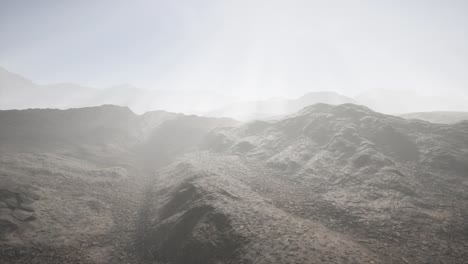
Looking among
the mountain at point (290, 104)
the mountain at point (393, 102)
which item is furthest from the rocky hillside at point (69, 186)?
the mountain at point (393, 102)

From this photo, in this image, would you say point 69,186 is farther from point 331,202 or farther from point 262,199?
point 331,202

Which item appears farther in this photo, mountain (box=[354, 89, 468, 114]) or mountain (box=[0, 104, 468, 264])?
mountain (box=[354, 89, 468, 114])

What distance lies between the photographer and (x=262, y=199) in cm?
1891

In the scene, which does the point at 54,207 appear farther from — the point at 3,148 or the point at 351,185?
the point at 351,185

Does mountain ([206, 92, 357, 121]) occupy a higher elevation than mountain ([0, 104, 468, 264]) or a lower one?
higher

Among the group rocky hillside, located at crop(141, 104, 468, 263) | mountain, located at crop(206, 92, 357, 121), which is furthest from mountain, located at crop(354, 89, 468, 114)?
rocky hillside, located at crop(141, 104, 468, 263)

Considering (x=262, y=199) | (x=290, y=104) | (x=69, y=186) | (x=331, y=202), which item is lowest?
(x=69, y=186)

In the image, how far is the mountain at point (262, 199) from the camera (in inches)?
487

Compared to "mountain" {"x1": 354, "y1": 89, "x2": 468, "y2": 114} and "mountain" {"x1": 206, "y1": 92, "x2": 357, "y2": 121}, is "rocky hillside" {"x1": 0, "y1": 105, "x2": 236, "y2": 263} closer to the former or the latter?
"mountain" {"x1": 206, "y1": 92, "x2": 357, "y2": 121}

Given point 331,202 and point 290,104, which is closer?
point 331,202

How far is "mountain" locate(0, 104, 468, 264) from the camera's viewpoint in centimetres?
1237

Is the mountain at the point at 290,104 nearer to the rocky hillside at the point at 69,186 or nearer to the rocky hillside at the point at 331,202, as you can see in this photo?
the rocky hillside at the point at 69,186

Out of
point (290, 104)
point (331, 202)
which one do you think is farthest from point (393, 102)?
point (331, 202)

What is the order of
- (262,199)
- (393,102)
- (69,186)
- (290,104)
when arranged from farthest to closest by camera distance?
(393,102)
(290,104)
(69,186)
(262,199)
